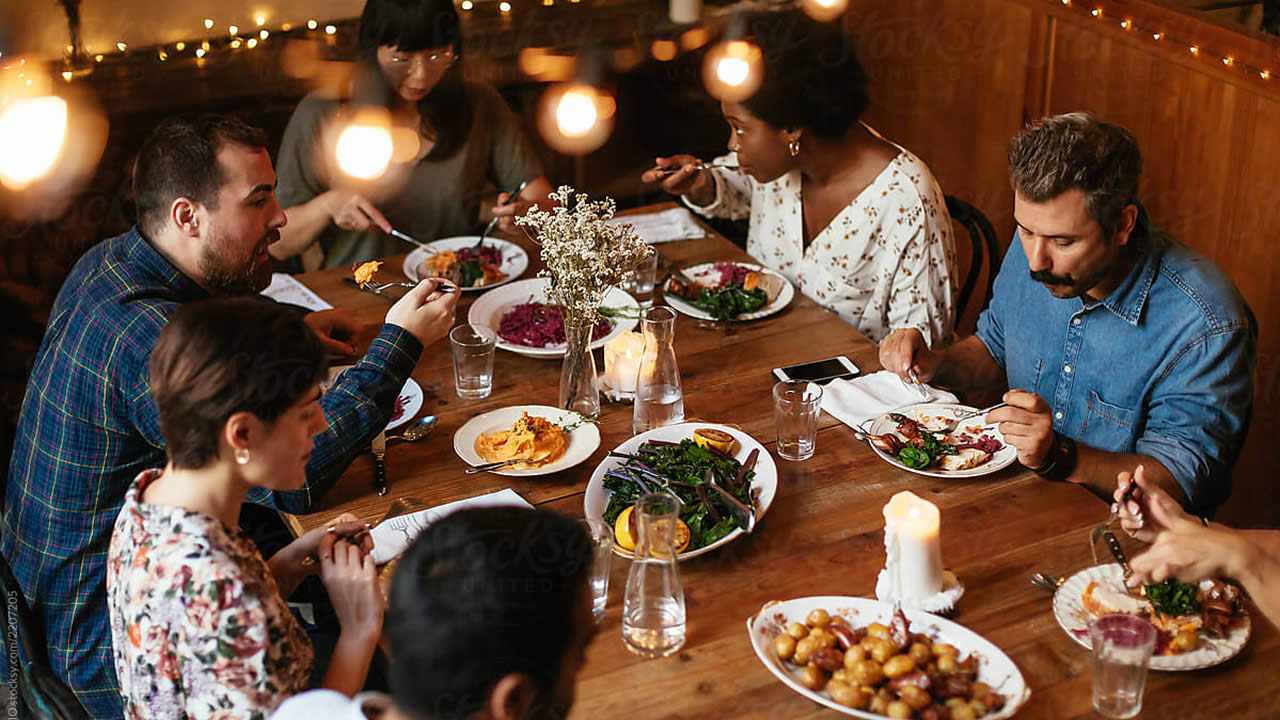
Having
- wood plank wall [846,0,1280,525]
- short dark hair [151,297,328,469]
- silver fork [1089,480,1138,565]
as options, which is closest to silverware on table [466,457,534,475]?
short dark hair [151,297,328,469]

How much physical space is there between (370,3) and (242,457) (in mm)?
2175

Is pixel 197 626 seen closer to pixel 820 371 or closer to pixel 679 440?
pixel 679 440

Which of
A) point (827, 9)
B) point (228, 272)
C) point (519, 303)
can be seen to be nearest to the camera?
point (228, 272)

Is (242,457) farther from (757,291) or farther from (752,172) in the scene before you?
(752,172)

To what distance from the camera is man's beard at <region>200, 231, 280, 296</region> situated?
213 centimetres

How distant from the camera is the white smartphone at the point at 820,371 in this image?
7.65 ft

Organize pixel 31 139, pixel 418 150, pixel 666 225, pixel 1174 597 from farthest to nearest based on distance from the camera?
pixel 31 139 → pixel 418 150 → pixel 666 225 → pixel 1174 597

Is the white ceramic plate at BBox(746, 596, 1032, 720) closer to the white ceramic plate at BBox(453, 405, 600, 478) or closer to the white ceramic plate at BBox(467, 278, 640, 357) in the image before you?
the white ceramic plate at BBox(453, 405, 600, 478)

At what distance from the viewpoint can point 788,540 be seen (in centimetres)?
181

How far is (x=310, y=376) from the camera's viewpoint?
152cm

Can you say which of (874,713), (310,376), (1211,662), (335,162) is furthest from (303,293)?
(1211,662)

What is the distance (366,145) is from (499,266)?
1339mm

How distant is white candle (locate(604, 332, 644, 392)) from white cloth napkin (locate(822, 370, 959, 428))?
39cm

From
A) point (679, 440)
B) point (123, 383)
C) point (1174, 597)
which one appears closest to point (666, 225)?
point (679, 440)
